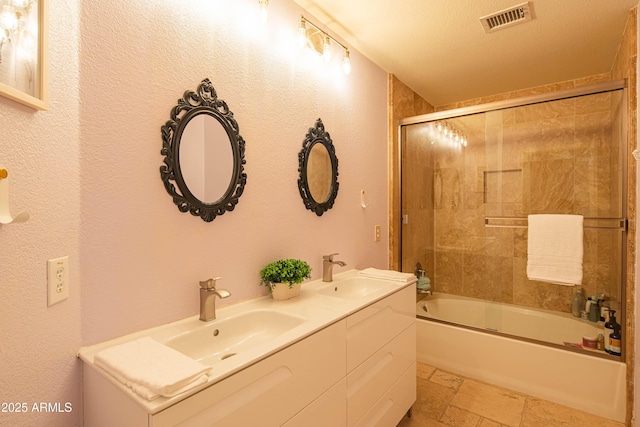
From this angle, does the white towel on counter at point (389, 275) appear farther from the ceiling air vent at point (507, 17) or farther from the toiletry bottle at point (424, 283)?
the ceiling air vent at point (507, 17)

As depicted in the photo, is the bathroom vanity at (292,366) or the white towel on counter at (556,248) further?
the white towel on counter at (556,248)

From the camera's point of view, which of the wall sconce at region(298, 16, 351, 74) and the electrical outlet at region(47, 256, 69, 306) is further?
the wall sconce at region(298, 16, 351, 74)

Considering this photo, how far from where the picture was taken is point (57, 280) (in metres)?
0.92

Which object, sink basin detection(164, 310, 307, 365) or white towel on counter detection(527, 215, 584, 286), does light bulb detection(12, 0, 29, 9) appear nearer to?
sink basin detection(164, 310, 307, 365)

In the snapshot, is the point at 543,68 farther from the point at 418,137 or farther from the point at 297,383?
the point at 297,383

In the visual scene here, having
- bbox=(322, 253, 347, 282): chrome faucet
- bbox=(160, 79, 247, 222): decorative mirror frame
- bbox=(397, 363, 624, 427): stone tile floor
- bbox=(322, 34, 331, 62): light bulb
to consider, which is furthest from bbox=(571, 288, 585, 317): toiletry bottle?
bbox=(160, 79, 247, 222): decorative mirror frame

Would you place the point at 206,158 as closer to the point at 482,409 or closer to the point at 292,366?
the point at 292,366

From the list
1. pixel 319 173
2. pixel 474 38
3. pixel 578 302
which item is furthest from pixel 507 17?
pixel 578 302

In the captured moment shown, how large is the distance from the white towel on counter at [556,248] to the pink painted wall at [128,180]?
68.9 inches

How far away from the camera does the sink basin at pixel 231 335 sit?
3.85ft

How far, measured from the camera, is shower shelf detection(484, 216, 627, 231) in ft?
6.60

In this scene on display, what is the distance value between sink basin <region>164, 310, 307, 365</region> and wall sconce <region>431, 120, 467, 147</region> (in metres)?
2.20

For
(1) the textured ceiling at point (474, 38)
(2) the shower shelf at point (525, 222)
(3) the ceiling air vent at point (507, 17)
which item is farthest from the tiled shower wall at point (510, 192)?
(3) the ceiling air vent at point (507, 17)

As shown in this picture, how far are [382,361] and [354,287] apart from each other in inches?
19.8
